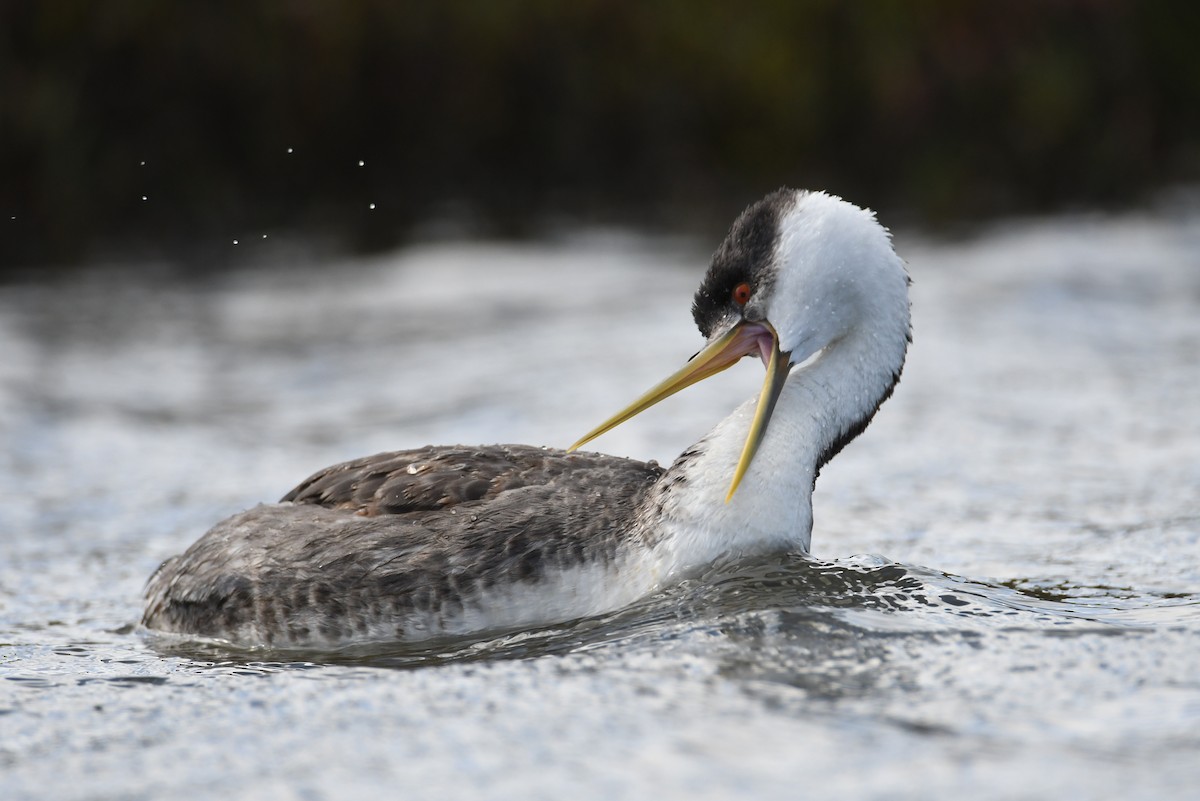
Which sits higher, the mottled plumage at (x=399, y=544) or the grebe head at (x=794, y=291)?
the grebe head at (x=794, y=291)

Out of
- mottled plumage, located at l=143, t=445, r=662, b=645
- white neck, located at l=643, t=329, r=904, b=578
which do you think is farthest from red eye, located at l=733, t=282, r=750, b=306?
mottled plumage, located at l=143, t=445, r=662, b=645

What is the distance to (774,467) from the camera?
240 inches

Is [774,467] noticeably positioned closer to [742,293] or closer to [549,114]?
[742,293]

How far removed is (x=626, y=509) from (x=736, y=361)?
0.72 m

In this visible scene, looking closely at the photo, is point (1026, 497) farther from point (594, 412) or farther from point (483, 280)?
point (483, 280)

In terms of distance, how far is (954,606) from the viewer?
19.5 feet

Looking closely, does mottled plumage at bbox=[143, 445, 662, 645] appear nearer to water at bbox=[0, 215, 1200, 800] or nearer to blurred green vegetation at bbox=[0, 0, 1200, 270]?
water at bbox=[0, 215, 1200, 800]

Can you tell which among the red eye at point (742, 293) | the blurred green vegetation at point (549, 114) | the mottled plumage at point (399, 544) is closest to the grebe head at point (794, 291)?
the red eye at point (742, 293)

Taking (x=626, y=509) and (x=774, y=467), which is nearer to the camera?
(x=774, y=467)

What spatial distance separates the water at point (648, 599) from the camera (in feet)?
15.0

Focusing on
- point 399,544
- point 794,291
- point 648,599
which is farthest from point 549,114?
point 648,599

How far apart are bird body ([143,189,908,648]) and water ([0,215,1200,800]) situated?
163mm

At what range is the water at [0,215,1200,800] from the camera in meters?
4.57

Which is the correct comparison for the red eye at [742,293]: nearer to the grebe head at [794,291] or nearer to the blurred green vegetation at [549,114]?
the grebe head at [794,291]
